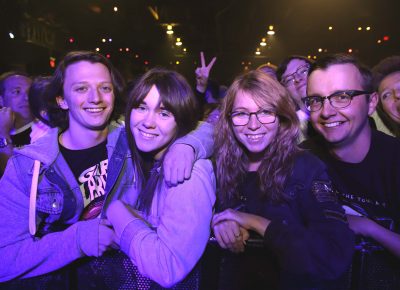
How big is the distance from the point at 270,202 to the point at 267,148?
407 mm

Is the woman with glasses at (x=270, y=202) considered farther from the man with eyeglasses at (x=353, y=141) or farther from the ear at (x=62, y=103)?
the ear at (x=62, y=103)

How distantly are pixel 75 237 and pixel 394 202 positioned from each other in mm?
2004

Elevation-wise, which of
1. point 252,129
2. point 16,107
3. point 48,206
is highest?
point 16,107

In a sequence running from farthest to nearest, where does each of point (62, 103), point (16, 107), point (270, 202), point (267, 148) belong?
→ point (16, 107) < point (62, 103) < point (267, 148) < point (270, 202)

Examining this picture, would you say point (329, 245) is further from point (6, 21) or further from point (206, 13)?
point (206, 13)

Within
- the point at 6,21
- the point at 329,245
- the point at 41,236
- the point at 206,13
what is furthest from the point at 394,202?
the point at 206,13

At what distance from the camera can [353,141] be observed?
2252 millimetres

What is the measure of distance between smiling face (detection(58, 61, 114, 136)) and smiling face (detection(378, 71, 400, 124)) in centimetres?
268

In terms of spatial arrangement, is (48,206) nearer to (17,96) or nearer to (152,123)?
(152,123)

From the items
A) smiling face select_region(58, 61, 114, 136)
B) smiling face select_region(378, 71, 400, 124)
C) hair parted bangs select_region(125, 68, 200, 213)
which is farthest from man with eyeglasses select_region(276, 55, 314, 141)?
smiling face select_region(58, 61, 114, 136)

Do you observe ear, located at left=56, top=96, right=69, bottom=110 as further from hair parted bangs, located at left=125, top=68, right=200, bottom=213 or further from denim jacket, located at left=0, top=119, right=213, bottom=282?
hair parted bangs, located at left=125, top=68, right=200, bottom=213

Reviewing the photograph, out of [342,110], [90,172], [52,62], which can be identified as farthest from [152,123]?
[52,62]

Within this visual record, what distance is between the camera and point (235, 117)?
6.77 ft

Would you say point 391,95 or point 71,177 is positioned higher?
point 391,95
